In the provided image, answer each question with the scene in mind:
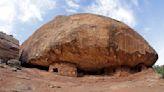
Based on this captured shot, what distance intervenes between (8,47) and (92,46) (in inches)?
141

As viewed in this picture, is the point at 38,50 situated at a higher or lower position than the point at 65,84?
higher

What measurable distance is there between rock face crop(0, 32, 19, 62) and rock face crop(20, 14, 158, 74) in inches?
33.6

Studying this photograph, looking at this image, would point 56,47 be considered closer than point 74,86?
No

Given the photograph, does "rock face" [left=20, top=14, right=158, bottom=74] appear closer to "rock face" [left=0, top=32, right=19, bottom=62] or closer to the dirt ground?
the dirt ground

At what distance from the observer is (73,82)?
13.6 metres

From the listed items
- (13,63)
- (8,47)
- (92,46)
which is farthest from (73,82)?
(8,47)

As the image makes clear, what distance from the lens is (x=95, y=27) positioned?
14.9 m

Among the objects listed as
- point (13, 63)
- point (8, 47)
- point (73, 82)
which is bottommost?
point (73, 82)

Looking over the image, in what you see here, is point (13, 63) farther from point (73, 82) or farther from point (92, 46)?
point (92, 46)

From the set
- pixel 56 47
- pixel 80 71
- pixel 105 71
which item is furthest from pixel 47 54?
pixel 105 71

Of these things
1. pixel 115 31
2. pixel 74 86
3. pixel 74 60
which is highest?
pixel 115 31

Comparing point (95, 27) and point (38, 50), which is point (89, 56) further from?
point (38, 50)

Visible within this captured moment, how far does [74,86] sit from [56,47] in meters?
2.57

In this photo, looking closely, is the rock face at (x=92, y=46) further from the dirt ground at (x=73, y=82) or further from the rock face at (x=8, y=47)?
the rock face at (x=8, y=47)
